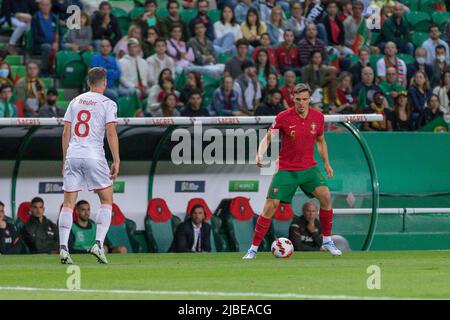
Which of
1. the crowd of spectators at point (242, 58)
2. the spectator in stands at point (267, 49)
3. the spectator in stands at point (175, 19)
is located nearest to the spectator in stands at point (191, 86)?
the crowd of spectators at point (242, 58)

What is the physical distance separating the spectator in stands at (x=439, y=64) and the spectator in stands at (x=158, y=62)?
547cm

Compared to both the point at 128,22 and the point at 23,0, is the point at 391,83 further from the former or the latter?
the point at 23,0

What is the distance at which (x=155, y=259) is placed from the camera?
15773 mm

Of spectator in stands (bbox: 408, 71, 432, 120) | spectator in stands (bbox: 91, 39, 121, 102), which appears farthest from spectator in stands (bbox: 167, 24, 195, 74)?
spectator in stands (bbox: 408, 71, 432, 120)

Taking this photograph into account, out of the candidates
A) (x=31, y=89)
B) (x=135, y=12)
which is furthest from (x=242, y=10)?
(x=31, y=89)

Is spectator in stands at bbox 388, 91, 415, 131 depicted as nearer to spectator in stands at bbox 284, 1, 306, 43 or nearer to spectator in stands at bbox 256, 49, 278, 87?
spectator in stands at bbox 256, 49, 278, 87

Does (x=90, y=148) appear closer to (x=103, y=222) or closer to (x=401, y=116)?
(x=103, y=222)

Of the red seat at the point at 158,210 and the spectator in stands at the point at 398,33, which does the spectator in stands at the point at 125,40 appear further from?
the spectator in stands at the point at 398,33

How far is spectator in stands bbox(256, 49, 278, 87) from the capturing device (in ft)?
74.9

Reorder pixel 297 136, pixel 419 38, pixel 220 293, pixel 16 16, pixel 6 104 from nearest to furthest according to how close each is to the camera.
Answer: pixel 220 293 → pixel 297 136 → pixel 6 104 → pixel 16 16 → pixel 419 38

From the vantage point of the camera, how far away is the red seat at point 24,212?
18.3 meters

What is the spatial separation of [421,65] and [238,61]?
160 inches

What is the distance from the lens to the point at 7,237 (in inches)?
696
